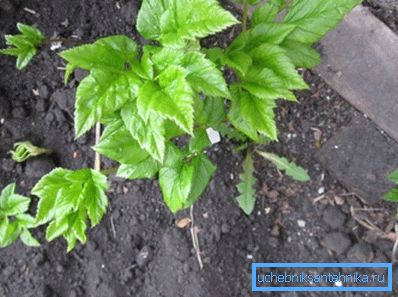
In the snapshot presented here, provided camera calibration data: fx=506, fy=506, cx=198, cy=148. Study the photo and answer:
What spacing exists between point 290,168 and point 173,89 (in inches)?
46.0

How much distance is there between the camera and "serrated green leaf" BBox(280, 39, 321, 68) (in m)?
1.88

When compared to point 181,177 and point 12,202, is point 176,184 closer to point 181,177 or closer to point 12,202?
point 181,177

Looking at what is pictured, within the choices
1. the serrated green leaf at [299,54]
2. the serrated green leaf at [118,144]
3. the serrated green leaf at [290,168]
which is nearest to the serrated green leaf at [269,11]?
the serrated green leaf at [299,54]

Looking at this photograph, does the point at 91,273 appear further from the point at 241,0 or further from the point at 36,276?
the point at 241,0

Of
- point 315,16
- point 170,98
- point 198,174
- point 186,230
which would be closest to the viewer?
point 170,98

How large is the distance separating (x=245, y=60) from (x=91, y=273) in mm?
1386

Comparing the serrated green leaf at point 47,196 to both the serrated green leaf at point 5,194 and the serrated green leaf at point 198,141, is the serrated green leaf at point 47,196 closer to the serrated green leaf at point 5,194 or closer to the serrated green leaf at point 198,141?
the serrated green leaf at point 198,141

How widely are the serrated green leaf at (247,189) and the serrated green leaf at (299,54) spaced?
2.25 ft

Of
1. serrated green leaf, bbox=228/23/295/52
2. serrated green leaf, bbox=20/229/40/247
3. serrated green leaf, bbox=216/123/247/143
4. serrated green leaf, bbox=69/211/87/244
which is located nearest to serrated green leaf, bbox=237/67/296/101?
serrated green leaf, bbox=228/23/295/52

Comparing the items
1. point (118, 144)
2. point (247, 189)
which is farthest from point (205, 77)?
point (247, 189)

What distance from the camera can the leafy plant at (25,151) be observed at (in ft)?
8.12

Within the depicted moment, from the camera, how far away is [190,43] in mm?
1756

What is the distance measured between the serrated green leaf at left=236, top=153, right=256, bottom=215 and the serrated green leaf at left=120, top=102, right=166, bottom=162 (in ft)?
3.39

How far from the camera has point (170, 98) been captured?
1390 millimetres
